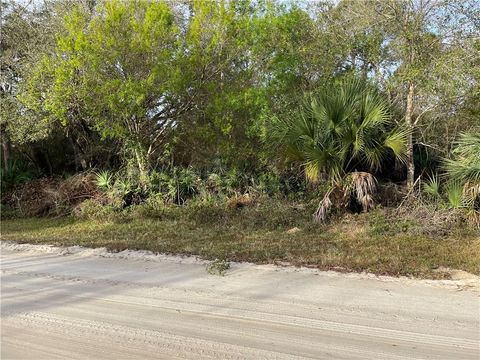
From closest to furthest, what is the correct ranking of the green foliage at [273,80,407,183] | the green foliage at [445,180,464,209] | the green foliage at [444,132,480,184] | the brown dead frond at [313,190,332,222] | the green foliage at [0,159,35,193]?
the green foliage at [444,132,480,184]
the green foliage at [445,180,464,209]
the green foliage at [273,80,407,183]
the brown dead frond at [313,190,332,222]
the green foliage at [0,159,35,193]

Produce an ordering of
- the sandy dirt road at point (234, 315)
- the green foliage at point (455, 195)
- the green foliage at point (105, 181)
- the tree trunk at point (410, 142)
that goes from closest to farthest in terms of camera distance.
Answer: the sandy dirt road at point (234, 315), the green foliage at point (455, 195), the tree trunk at point (410, 142), the green foliage at point (105, 181)

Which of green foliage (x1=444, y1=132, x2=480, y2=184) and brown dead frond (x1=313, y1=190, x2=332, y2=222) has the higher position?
green foliage (x1=444, y1=132, x2=480, y2=184)

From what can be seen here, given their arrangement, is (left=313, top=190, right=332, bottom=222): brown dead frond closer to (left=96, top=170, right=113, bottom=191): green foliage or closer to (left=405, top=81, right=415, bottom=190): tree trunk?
(left=405, top=81, right=415, bottom=190): tree trunk

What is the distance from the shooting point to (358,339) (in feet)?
15.3

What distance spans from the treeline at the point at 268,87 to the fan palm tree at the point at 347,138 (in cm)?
3

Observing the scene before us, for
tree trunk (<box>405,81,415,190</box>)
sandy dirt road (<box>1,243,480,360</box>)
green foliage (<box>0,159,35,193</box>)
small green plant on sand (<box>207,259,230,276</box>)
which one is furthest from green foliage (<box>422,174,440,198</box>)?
green foliage (<box>0,159,35,193</box>)

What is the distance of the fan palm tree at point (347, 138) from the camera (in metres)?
11.0

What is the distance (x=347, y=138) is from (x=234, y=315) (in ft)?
21.3

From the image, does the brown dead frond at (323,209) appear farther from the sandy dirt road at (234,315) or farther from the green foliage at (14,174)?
the green foliage at (14,174)

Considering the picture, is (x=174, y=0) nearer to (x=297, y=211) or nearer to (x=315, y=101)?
(x=315, y=101)

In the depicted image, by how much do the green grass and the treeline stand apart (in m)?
1.14

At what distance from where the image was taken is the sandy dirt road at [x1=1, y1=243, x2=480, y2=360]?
4.53m

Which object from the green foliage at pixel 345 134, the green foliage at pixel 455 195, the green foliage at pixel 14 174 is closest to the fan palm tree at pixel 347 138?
the green foliage at pixel 345 134

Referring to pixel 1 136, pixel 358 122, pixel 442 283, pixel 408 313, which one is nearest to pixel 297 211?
pixel 358 122
